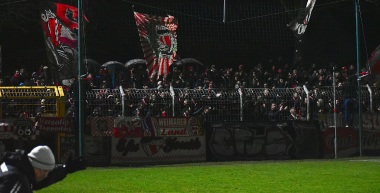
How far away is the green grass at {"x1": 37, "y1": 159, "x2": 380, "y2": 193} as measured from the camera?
17375mm

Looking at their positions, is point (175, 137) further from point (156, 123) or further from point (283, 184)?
point (283, 184)

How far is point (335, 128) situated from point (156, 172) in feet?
31.3

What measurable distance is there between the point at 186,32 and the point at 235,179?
2028 cm

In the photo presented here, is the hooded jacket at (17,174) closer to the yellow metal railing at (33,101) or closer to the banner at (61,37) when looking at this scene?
the banner at (61,37)

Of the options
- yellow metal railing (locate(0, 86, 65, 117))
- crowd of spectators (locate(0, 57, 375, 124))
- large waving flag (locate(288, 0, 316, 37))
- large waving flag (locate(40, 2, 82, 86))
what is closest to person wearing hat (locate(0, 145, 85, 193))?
large waving flag (locate(40, 2, 82, 86))

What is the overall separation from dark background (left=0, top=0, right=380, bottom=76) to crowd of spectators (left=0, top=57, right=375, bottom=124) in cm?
393

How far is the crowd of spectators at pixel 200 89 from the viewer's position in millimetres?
→ 27266

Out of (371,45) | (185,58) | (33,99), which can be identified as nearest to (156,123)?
(33,99)

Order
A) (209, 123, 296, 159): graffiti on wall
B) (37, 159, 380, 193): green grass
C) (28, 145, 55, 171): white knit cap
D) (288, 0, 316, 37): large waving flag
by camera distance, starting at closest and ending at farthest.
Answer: (28, 145, 55, 171): white knit cap, (37, 159, 380, 193): green grass, (209, 123, 296, 159): graffiti on wall, (288, 0, 316, 37): large waving flag

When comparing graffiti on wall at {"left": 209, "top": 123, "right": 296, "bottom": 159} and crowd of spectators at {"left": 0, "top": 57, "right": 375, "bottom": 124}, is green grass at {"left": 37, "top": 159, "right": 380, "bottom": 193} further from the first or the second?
crowd of spectators at {"left": 0, "top": 57, "right": 375, "bottom": 124}

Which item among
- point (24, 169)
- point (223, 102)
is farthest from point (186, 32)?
point (24, 169)

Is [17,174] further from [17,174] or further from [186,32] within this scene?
[186,32]

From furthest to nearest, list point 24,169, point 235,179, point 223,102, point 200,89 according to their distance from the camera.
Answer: point 200,89 → point 223,102 → point 235,179 → point 24,169

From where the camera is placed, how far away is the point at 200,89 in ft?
94.5
